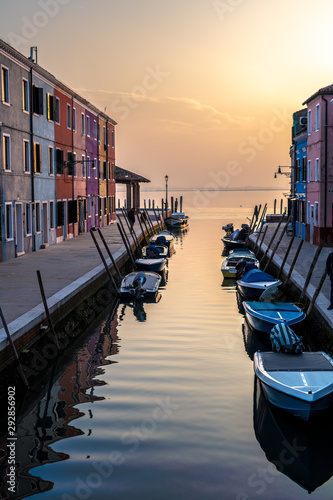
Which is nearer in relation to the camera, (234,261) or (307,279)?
(307,279)

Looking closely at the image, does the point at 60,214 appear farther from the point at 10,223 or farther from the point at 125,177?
the point at 125,177

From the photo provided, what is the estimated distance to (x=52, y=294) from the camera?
1725 cm

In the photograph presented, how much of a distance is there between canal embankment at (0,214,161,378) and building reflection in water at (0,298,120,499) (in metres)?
0.85

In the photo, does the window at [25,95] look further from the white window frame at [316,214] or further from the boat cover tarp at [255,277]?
the white window frame at [316,214]

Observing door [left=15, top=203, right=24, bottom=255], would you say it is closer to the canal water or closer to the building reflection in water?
the canal water

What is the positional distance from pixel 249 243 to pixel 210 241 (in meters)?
6.79

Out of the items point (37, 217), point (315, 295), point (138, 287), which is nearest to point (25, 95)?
point (37, 217)

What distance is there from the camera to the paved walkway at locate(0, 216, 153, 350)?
566 inches

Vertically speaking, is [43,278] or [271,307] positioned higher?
[43,278]

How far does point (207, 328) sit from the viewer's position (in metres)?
18.0

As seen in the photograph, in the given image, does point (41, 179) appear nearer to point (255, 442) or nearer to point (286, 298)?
point (286, 298)

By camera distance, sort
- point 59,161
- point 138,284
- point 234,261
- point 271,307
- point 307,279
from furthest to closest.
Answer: point 59,161 → point 234,261 → point 138,284 → point 307,279 → point 271,307

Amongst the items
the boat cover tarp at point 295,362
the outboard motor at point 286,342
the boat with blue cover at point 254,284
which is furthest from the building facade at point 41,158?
the boat cover tarp at point 295,362

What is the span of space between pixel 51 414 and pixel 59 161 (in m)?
24.4
